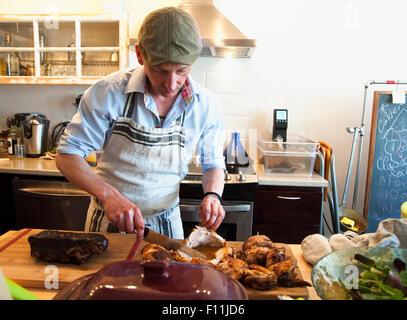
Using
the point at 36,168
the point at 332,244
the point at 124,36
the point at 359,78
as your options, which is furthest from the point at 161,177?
the point at 359,78

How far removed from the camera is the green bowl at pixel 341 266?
33.4 inches

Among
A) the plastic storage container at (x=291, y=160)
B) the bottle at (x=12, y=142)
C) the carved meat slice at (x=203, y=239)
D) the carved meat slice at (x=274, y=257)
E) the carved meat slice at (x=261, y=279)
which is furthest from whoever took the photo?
the bottle at (x=12, y=142)

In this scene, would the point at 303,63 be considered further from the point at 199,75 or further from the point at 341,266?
the point at 341,266

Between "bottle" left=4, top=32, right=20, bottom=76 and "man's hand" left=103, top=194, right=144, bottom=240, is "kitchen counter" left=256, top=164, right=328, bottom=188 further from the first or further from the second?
"bottle" left=4, top=32, right=20, bottom=76

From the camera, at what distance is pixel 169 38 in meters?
1.20

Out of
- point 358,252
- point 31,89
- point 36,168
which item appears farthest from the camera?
point 31,89

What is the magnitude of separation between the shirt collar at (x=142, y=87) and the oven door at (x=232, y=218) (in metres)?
1.17

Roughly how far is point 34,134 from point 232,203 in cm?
195

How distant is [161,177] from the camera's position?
1.61 metres

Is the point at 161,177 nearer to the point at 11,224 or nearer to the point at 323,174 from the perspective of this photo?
the point at 323,174

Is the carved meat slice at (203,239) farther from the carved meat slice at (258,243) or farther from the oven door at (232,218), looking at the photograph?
the oven door at (232,218)

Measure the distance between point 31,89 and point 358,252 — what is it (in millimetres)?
3412

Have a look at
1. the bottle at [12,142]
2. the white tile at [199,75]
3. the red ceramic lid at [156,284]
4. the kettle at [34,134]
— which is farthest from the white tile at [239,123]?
the red ceramic lid at [156,284]

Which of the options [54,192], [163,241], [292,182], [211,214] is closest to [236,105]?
[292,182]
